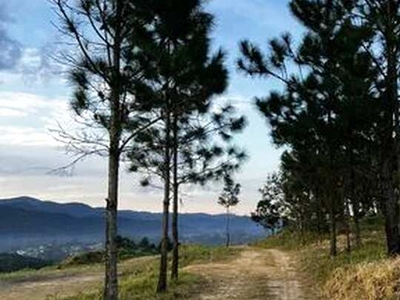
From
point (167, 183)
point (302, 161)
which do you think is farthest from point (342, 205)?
point (167, 183)

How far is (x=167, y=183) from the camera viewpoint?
75.7ft

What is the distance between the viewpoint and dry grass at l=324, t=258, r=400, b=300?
16.4 m

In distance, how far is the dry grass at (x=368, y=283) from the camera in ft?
53.7

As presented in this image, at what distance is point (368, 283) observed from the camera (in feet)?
56.5

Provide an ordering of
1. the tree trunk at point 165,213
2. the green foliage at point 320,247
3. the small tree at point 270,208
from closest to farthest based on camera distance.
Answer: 1. the tree trunk at point 165,213
2. the green foliage at point 320,247
3. the small tree at point 270,208

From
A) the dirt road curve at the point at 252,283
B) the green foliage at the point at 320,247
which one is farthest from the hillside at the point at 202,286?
the green foliage at the point at 320,247

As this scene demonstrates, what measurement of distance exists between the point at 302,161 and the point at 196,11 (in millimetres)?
14702

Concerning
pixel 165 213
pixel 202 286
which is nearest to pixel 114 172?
pixel 165 213

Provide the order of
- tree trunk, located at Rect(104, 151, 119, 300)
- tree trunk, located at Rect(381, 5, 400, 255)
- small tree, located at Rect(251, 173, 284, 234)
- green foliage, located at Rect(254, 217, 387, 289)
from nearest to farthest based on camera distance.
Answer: tree trunk, located at Rect(104, 151, 119, 300) < tree trunk, located at Rect(381, 5, 400, 255) < green foliage, located at Rect(254, 217, 387, 289) < small tree, located at Rect(251, 173, 284, 234)

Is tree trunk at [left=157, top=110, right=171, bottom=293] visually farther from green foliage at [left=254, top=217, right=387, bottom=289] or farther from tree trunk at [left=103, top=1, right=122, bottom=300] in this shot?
tree trunk at [left=103, top=1, right=122, bottom=300]

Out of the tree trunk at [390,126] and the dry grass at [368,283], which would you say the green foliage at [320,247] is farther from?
the dry grass at [368,283]

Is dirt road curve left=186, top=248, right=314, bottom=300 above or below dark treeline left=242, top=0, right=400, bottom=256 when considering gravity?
below

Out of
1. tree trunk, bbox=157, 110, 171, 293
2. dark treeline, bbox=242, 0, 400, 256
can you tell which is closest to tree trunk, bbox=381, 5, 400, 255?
dark treeline, bbox=242, 0, 400, 256

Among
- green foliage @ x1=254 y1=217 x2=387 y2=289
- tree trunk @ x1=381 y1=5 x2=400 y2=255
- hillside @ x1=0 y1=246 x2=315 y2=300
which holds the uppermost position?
tree trunk @ x1=381 y1=5 x2=400 y2=255
